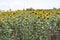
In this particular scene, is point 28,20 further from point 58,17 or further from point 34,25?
point 58,17

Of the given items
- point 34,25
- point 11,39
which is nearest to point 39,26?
point 34,25

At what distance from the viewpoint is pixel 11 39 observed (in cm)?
945

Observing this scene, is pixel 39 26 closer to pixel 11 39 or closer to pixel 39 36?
pixel 39 36

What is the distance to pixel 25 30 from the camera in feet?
30.9

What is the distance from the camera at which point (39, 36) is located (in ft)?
31.2

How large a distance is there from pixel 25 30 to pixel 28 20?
1.15ft

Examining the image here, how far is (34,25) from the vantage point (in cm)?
952

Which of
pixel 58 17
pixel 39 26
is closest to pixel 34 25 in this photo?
pixel 39 26

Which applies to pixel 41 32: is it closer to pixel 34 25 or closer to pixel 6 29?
pixel 34 25

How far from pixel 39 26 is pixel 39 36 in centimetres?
31

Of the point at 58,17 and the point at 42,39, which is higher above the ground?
the point at 58,17

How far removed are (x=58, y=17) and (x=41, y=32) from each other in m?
0.72

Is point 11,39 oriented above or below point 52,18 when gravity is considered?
below

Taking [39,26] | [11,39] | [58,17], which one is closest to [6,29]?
[11,39]
